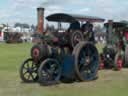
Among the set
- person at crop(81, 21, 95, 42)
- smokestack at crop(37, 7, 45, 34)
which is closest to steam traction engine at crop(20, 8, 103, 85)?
smokestack at crop(37, 7, 45, 34)

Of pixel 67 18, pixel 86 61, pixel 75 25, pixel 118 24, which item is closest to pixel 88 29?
pixel 75 25

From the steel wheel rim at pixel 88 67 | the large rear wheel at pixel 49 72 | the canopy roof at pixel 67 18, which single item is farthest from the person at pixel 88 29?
the large rear wheel at pixel 49 72

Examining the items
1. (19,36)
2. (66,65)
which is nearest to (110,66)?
(66,65)

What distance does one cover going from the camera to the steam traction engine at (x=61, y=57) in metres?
10.6

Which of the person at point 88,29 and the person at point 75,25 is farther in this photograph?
the person at point 88,29

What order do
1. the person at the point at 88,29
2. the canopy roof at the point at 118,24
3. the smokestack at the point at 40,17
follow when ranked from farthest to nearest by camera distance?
the canopy roof at the point at 118,24
the person at the point at 88,29
the smokestack at the point at 40,17

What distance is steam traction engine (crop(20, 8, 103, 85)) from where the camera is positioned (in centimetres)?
1057

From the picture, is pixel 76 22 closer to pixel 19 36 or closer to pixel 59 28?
pixel 59 28

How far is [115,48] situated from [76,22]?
12.4 feet

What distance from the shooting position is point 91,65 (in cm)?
1173

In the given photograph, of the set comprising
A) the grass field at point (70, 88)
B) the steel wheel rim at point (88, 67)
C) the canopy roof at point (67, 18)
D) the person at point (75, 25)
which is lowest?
the grass field at point (70, 88)

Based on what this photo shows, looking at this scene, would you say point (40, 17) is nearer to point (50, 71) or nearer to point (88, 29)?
point (50, 71)

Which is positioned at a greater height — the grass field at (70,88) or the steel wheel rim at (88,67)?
the steel wheel rim at (88,67)

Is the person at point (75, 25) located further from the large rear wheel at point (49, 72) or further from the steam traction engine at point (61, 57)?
the large rear wheel at point (49, 72)
